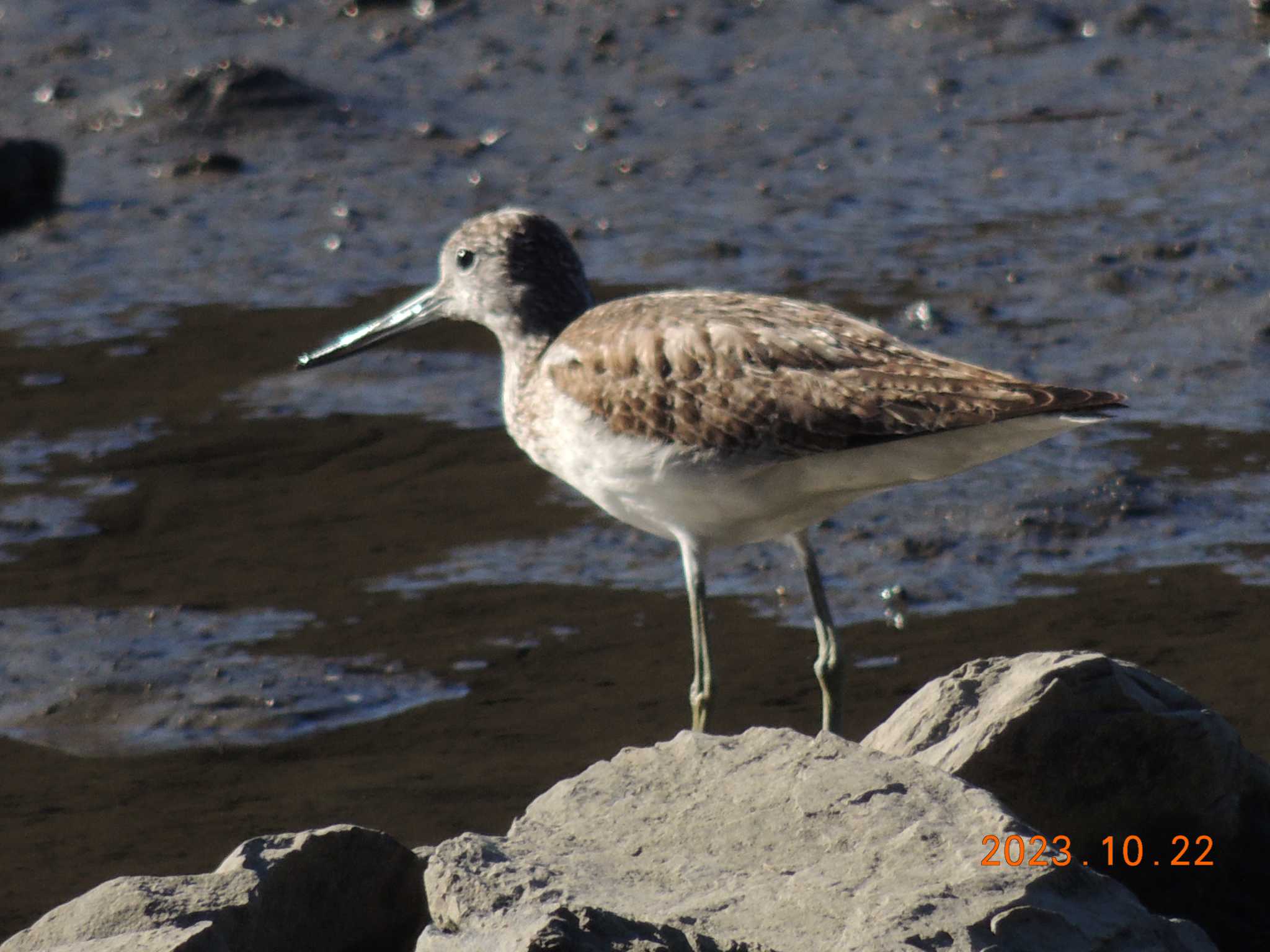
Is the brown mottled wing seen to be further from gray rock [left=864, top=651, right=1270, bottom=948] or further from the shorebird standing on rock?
gray rock [left=864, top=651, right=1270, bottom=948]

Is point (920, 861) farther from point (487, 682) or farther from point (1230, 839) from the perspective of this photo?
point (487, 682)

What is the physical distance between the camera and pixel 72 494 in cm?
735

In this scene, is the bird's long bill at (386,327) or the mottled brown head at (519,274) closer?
the mottled brown head at (519,274)

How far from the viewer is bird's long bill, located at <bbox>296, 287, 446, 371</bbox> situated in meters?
6.40

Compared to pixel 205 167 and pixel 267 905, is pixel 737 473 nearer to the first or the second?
pixel 267 905

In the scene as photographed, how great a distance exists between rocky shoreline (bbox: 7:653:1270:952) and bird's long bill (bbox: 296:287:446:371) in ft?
7.80

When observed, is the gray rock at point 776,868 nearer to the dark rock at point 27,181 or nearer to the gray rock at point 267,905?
the gray rock at point 267,905

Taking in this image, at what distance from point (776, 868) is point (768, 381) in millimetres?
1630

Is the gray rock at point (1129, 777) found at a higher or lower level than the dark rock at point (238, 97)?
lower

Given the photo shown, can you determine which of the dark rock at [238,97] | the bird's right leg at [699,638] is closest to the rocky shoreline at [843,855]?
the bird's right leg at [699,638]

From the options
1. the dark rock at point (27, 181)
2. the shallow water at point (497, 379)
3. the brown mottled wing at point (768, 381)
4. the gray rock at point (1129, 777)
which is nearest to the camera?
the gray rock at point (1129, 777)

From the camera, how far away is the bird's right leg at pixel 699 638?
5.36m

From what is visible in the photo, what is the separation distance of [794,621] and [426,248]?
4.01 metres

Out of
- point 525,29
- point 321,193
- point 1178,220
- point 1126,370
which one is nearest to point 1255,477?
point 1126,370
